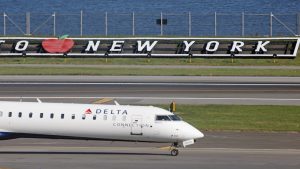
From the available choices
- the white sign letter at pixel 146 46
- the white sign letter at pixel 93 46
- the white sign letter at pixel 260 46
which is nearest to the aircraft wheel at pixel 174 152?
the white sign letter at pixel 146 46

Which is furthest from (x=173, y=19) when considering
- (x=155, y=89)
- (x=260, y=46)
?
(x=155, y=89)

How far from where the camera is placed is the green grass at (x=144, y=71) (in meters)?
79.8

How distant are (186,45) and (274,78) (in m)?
15.5

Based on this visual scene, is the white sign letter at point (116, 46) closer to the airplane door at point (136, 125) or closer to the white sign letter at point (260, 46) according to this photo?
the white sign letter at point (260, 46)

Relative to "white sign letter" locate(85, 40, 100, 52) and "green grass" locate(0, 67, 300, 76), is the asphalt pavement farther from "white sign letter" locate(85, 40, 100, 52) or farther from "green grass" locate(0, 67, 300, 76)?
"white sign letter" locate(85, 40, 100, 52)

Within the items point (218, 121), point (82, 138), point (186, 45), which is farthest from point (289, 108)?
point (186, 45)

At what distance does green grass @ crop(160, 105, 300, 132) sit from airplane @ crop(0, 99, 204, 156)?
10.3 meters

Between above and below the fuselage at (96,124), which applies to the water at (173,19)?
above

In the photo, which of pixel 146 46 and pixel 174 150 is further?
pixel 146 46

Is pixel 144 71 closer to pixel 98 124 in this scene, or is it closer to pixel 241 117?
pixel 241 117

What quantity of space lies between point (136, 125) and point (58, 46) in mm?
51823

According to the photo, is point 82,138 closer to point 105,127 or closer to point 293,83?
point 105,127

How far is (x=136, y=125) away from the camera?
130 feet

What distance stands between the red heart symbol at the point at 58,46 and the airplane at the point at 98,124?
50.5 metres
